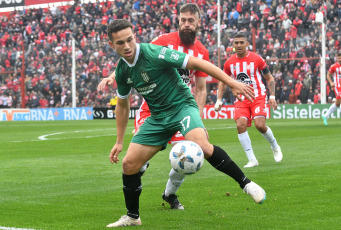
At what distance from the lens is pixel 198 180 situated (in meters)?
9.05

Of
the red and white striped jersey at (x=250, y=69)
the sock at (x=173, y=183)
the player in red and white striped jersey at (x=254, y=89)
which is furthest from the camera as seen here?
the red and white striped jersey at (x=250, y=69)

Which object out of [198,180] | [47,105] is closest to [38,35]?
[47,105]

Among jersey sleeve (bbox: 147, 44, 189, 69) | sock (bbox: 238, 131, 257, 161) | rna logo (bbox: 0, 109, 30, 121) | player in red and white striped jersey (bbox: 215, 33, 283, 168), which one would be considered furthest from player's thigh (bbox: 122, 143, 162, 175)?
rna logo (bbox: 0, 109, 30, 121)

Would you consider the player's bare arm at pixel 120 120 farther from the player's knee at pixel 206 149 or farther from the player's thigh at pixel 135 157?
the player's knee at pixel 206 149

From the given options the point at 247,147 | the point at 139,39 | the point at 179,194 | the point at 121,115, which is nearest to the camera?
the point at 121,115

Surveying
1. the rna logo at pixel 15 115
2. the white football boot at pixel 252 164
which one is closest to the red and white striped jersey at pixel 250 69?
the white football boot at pixel 252 164

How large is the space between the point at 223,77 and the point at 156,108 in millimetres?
870

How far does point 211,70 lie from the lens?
5.57 m

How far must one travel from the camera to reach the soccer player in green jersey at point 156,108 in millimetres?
5758

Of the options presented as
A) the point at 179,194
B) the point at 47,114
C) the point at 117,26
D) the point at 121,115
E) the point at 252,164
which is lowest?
the point at 47,114

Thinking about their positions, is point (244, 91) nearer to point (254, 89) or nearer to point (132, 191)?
point (132, 191)

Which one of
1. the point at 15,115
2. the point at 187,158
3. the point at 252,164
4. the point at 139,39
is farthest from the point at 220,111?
the point at 187,158

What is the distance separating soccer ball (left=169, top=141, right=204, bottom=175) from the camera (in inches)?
214

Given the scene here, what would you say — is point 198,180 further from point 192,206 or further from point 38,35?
point 38,35
